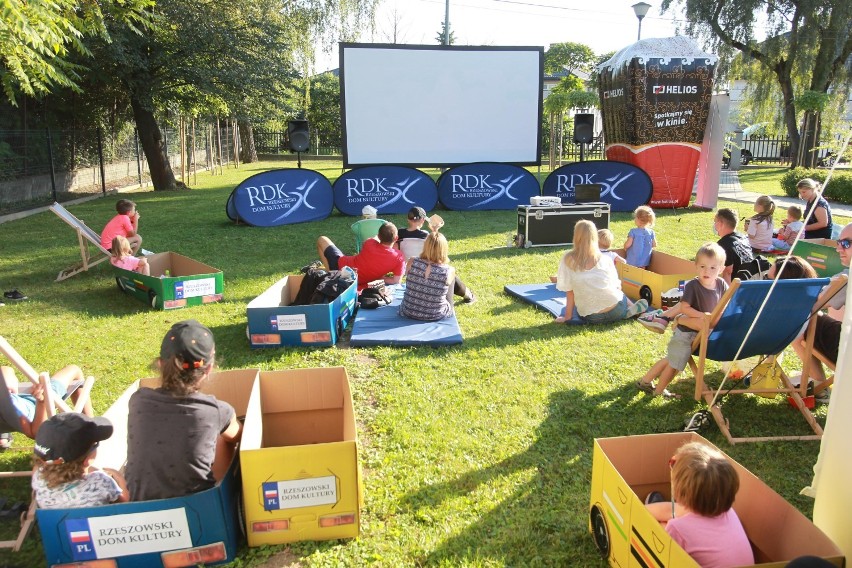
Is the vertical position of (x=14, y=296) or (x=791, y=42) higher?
(x=791, y=42)

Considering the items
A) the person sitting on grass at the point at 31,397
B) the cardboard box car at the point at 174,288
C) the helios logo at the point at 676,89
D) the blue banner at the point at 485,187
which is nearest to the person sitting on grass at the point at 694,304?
the person sitting on grass at the point at 31,397

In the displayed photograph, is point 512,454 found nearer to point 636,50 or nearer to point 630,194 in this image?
point 630,194

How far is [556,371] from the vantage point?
203 inches

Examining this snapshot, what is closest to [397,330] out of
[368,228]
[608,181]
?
[368,228]

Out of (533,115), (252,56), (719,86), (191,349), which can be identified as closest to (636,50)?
(533,115)

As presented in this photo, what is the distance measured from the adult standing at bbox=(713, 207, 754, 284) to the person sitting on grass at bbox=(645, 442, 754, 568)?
165 inches

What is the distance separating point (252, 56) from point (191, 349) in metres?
17.9

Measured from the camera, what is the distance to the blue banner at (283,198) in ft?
40.3

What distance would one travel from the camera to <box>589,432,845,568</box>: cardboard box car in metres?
2.36

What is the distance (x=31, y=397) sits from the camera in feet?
11.7

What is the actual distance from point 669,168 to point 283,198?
909cm

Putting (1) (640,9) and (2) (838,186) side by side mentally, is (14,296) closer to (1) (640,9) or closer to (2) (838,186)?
(1) (640,9)

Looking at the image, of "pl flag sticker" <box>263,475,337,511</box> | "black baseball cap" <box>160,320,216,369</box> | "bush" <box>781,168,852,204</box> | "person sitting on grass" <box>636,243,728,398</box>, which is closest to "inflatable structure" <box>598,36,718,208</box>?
"bush" <box>781,168,852,204</box>

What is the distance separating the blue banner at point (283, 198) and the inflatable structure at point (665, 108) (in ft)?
24.6
